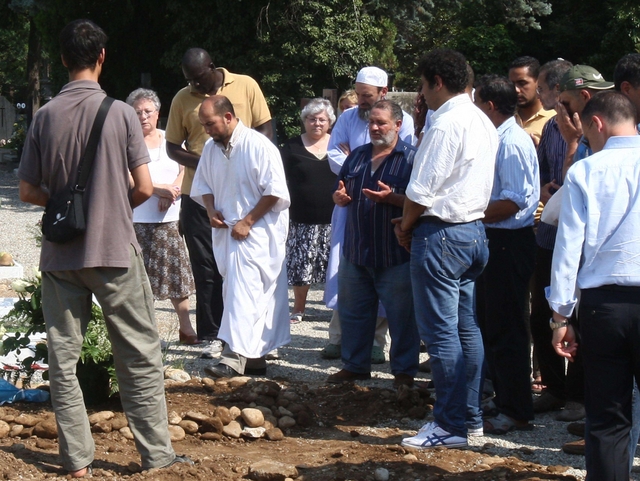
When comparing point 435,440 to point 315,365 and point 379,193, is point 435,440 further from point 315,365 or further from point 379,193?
point 315,365

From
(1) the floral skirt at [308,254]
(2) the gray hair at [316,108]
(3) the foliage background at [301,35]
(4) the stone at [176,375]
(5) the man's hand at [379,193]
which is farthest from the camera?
(3) the foliage background at [301,35]

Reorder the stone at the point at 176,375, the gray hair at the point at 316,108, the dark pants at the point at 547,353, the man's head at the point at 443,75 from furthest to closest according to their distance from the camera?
the gray hair at the point at 316,108 → the stone at the point at 176,375 → the dark pants at the point at 547,353 → the man's head at the point at 443,75

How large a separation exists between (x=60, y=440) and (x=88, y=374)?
1063 millimetres

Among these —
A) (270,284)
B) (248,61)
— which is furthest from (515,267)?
(248,61)

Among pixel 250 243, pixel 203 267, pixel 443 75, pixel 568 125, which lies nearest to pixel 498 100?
pixel 568 125

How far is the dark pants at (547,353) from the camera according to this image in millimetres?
5629

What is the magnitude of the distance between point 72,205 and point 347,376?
2.91 m


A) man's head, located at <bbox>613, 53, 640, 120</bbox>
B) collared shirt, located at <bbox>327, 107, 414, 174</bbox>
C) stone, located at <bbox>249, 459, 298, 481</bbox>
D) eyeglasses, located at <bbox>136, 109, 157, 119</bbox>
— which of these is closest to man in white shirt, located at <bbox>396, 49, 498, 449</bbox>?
man's head, located at <bbox>613, 53, 640, 120</bbox>

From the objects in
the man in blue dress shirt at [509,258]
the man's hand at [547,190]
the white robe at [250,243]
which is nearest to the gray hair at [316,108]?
the white robe at [250,243]

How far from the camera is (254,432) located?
17.1 ft

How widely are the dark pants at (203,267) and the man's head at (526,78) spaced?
261cm

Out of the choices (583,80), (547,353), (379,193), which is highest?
(583,80)

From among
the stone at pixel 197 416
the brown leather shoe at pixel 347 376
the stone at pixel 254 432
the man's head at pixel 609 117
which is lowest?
the stone at pixel 254 432

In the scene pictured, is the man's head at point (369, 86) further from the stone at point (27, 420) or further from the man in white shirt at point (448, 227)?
the stone at point (27, 420)
